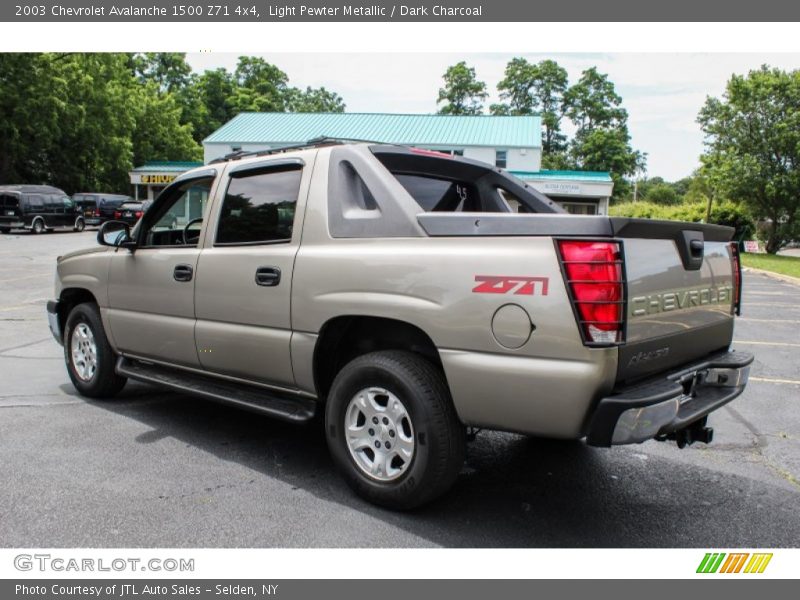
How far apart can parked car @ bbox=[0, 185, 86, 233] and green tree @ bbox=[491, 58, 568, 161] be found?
194ft

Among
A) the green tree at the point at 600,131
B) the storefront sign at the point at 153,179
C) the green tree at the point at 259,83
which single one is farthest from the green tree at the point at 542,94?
the storefront sign at the point at 153,179

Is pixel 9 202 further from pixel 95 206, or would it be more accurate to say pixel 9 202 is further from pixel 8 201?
pixel 95 206

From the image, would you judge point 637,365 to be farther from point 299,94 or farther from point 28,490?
point 299,94

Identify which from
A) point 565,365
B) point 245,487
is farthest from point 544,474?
point 245,487

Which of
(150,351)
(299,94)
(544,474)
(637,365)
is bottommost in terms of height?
(544,474)

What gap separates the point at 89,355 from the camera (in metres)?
5.38

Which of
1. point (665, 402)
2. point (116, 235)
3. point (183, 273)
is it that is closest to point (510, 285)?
point (665, 402)

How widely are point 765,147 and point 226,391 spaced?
30.7 meters

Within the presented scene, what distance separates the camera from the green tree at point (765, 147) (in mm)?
27812

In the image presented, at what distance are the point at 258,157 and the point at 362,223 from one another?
1162mm

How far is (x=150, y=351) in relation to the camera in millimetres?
4734

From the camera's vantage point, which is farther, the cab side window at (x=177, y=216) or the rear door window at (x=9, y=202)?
the rear door window at (x=9, y=202)

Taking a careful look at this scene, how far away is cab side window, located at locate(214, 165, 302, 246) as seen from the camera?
3.94 metres

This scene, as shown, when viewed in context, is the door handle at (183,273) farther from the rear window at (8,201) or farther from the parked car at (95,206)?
the parked car at (95,206)
